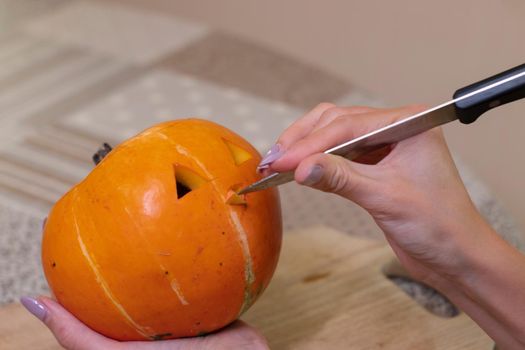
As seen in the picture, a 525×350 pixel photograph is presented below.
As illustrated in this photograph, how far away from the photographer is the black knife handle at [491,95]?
0.76 metres

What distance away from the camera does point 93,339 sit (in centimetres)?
89

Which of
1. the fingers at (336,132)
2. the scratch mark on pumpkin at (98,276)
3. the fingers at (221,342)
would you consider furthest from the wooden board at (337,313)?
the fingers at (336,132)

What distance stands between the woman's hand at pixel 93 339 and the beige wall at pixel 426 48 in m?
0.93

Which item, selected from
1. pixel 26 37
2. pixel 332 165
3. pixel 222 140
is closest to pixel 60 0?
pixel 26 37

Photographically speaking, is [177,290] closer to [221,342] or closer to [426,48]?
[221,342]

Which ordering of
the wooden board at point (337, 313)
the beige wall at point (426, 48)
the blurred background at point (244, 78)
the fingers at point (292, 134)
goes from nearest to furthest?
the fingers at point (292, 134) < the wooden board at point (337, 313) < the blurred background at point (244, 78) < the beige wall at point (426, 48)

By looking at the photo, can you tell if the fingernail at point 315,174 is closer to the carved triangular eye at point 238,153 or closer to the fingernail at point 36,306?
the carved triangular eye at point 238,153

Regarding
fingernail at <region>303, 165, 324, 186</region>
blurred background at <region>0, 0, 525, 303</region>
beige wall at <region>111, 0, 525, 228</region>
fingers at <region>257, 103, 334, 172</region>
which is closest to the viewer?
fingernail at <region>303, 165, 324, 186</region>

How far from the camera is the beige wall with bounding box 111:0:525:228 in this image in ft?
5.46

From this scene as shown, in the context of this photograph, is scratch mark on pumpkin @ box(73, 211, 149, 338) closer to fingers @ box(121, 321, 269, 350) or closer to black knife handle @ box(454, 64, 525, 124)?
fingers @ box(121, 321, 269, 350)

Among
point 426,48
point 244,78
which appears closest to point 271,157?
point 244,78

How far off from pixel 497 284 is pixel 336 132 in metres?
0.24

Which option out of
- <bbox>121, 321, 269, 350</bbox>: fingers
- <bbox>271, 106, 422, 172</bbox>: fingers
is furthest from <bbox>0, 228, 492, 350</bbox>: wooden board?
<bbox>271, 106, 422, 172</bbox>: fingers

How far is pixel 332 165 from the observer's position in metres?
0.76
